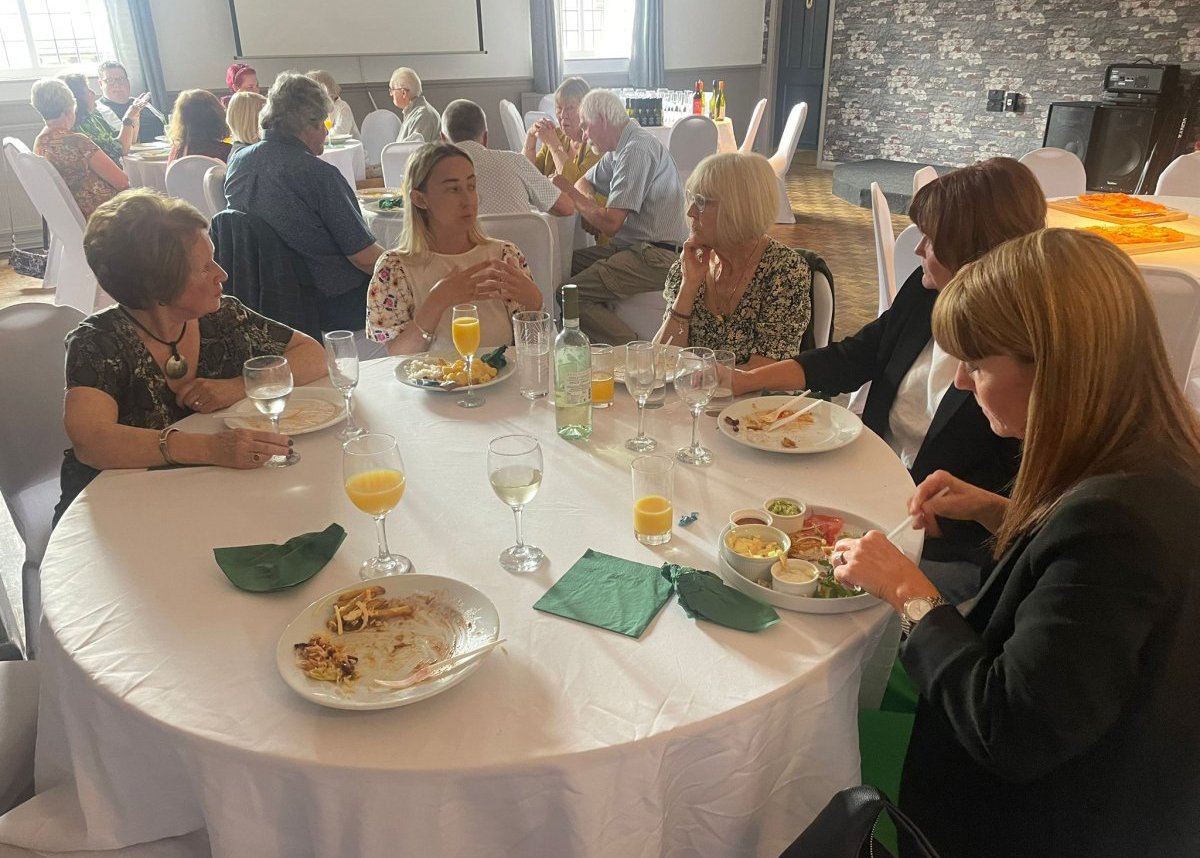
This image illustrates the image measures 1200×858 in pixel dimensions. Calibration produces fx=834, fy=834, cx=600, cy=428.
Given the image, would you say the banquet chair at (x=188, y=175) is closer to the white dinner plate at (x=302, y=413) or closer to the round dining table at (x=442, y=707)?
the white dinner plate at (x=302, y=413)

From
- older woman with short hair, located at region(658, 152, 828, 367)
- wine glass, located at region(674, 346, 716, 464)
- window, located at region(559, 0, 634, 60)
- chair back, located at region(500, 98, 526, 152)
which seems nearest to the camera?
wine glass, located at region(674, 346, 716, 464)

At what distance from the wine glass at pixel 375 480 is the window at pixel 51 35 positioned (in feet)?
25.2

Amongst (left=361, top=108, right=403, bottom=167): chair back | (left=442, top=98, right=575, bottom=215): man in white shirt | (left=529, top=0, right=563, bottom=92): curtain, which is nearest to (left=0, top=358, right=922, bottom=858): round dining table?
(left=442, top=98, right=575, bottom=215): man in white shirt

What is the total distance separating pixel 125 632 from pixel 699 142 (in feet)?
17.6

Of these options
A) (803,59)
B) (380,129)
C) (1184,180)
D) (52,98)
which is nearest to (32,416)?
(52,98)

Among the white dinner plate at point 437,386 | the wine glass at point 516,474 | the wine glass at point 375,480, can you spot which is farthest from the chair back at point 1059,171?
the wine glass at point 375,480

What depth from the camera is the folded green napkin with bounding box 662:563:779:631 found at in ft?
3.71

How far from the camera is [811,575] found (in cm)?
121

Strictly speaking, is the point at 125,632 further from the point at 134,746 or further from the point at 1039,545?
the point at 1039,545

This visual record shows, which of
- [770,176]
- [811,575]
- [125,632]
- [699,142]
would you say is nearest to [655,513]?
[811,575]

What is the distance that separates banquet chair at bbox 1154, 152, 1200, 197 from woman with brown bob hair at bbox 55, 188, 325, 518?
15.7ft

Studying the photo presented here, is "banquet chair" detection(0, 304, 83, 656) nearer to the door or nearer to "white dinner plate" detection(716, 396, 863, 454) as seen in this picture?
"white dinner plate" detection(716, 396, 863, 454)

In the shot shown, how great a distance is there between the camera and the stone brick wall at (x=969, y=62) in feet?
23.1

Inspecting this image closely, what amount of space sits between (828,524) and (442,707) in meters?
0.69
